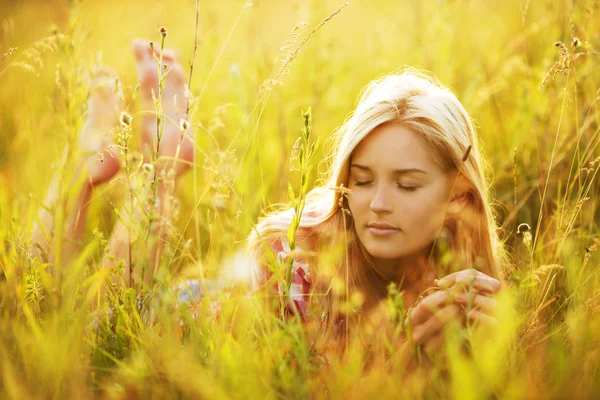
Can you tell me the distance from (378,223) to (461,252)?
16.7 inches

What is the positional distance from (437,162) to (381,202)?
0.92 feet

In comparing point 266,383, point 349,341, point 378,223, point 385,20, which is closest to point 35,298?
point 266,383

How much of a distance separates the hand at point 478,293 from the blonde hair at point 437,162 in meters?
0.53

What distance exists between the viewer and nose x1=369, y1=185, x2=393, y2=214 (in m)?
1.77

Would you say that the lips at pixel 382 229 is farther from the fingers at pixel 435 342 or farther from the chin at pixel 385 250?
the fingers at pixel 435 342

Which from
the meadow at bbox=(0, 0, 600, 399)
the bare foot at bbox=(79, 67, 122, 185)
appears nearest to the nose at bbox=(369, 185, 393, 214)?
the meadow at bbox=(0, 0, 600, 399)

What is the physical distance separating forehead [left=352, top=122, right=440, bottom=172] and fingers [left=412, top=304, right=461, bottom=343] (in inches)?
22.5

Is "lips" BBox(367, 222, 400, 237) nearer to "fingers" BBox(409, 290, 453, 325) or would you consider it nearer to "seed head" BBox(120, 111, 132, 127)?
"fingers" BBox(409, 290, 453, 325)

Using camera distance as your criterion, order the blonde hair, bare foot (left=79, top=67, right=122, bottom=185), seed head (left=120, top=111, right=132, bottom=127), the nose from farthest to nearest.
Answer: bare foot (left=79, top=67, right=122, bottom=185) → the blonde hair → the nose → seed head (left=120, top=111, right=132, bottom=127)

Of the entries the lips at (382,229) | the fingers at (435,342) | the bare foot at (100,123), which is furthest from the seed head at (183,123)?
the bare foot at (100,123)

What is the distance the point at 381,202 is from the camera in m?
1.77

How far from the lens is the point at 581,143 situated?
8.24 feet

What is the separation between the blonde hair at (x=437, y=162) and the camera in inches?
76.7

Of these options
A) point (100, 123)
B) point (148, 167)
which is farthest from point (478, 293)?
point (100, 123)
